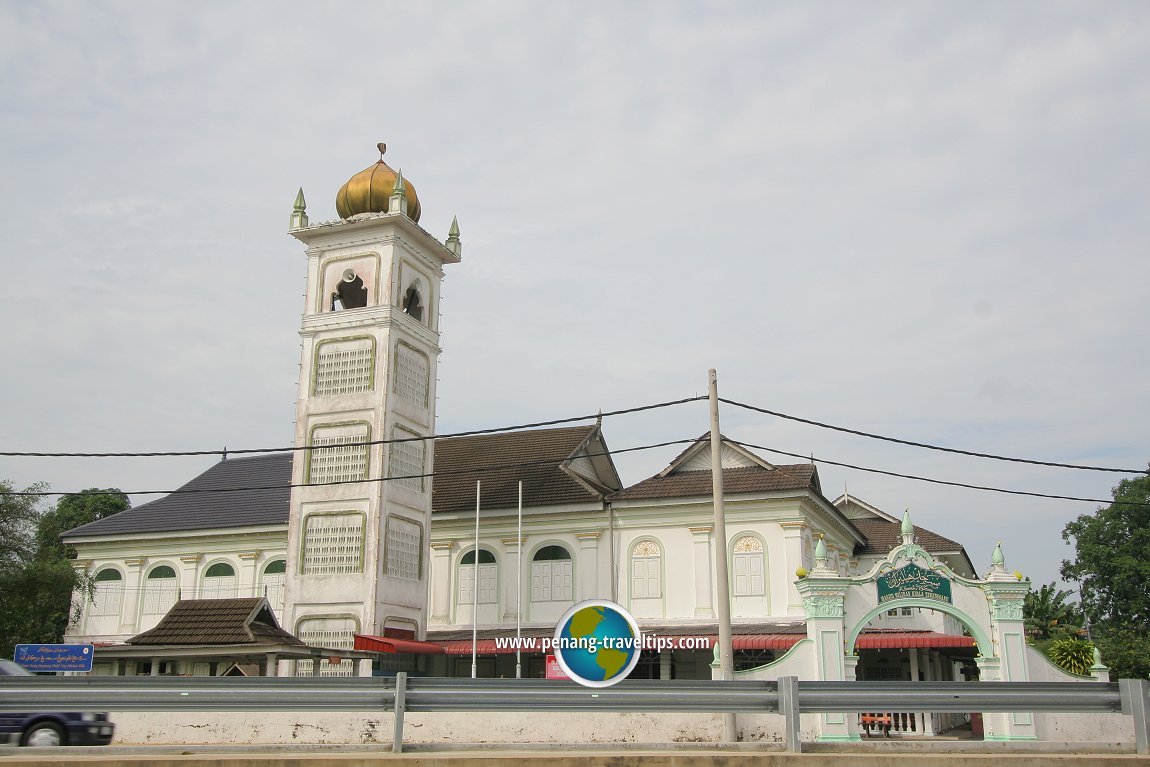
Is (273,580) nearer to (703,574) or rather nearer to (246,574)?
(246,574)

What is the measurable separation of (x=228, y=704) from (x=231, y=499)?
33.8 metres

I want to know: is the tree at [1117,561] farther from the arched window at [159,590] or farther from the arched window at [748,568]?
the arched window at [159,590]

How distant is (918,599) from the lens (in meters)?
21.4

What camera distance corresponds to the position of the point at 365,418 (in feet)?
114

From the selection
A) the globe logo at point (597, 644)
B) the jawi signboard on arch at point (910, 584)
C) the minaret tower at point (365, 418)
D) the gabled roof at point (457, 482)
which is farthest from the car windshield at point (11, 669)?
the gabled roof at point (457, 482)

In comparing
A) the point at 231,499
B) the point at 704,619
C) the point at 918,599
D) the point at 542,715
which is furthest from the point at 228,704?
the point at 231,499

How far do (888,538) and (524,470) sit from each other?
16909 millimetres

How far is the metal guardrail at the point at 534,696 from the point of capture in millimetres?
10492

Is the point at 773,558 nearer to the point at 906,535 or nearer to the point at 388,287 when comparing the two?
the point at 906,535

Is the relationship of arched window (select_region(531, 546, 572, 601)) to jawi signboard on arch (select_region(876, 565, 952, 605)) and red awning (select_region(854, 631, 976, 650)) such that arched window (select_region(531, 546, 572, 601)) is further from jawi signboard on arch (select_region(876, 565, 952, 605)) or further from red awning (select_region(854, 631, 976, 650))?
jawi signboard on arch (select_region(876, 565, 952, 605))

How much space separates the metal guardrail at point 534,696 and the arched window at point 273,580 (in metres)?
29.7

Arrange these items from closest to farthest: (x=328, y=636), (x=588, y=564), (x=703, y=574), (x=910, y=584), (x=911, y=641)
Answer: (x=910, y=584), (x=911, y=641), (x=328, y=636), (x=703, y=574), (x=588, y=564)

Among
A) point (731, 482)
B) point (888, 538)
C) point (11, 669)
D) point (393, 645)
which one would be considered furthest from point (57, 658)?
point (888, 538)

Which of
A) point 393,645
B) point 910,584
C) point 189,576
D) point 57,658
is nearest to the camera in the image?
point 57,658
